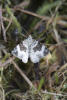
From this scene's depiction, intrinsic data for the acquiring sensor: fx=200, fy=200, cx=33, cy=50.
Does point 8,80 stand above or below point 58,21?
below

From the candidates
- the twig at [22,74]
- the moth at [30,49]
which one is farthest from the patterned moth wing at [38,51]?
the twig at [22,74]

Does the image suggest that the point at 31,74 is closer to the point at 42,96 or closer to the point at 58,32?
the point at 42,96

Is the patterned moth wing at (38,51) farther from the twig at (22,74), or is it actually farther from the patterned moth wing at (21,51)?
the twig at (22,74)

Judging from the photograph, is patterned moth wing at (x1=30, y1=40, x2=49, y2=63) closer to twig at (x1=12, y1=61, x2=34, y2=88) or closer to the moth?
the moth

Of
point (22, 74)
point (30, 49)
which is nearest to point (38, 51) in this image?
point (30, 49)

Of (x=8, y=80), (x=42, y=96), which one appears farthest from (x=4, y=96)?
(x=42, y=96)
